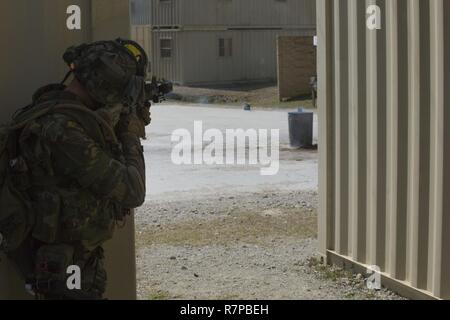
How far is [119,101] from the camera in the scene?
3076 millimetres

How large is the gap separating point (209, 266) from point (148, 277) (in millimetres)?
600

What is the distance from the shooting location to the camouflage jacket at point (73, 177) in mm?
2822

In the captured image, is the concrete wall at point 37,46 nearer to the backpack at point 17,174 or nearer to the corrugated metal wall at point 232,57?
the backpack at point 17,174

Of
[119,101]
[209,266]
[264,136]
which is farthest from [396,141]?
[264,136]

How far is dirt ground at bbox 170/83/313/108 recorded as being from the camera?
84.2ft

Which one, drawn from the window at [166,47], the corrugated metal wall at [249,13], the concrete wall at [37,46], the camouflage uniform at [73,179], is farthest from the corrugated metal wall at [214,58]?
the camouflage uniform at [73,179]

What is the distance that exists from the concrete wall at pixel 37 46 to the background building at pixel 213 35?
94.4 feet

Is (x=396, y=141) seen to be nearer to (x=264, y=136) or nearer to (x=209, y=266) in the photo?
(x=209, y=266)

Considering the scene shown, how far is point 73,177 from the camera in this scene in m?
2.89

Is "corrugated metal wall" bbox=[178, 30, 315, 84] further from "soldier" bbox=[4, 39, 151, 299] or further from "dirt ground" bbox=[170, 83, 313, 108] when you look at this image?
"soldier" bbox=[4, 39, 151, 299]

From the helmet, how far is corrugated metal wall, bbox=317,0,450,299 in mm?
2470

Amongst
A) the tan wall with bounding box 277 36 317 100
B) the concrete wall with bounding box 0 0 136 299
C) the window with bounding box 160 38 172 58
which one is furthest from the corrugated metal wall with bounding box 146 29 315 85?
the concrete wall with bounding box 0 0 136 299

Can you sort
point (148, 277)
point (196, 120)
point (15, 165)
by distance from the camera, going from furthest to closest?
point (196, 120) < point (148, 277) < point (15, 165)

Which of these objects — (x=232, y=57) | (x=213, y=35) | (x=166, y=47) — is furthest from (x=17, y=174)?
(x=232, y=57)
